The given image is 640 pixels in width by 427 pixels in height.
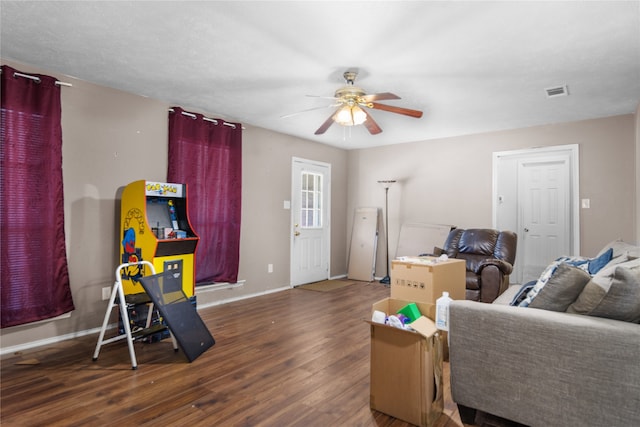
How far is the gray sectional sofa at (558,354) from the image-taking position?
60.1 inches

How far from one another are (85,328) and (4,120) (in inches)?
75.1

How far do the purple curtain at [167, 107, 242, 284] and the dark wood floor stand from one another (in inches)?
38.7

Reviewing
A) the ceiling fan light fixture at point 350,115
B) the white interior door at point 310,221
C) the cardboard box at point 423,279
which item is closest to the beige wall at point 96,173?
the white interior door at point 310,221

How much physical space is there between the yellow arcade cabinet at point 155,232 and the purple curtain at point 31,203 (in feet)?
1.62

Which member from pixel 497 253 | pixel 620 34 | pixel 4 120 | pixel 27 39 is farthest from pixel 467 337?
pixel 4 120

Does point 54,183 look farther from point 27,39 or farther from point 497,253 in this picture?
point 497,253

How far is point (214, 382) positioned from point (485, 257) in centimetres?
343

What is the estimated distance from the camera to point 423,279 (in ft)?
9.48

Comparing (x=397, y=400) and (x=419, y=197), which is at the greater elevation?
(x=419, y=197)

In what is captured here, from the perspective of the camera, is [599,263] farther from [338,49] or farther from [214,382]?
[214,382]

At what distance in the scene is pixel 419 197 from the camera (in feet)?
19.2

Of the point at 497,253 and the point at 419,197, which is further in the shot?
the point at 419,197

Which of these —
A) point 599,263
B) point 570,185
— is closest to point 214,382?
point 599,263

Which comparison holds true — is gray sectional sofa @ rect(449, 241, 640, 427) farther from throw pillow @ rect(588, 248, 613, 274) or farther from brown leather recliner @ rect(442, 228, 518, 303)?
brown leather recliner @ rect(442, 228, 518, 303)
